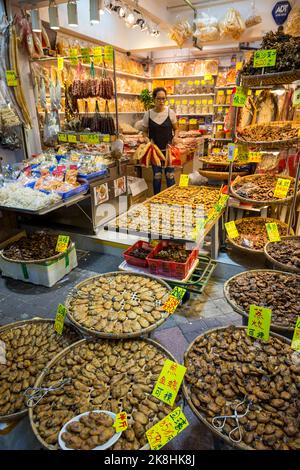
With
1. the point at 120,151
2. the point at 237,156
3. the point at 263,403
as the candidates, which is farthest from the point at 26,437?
the point at 120,151

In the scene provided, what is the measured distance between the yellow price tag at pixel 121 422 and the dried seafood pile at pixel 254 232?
83.3 inches

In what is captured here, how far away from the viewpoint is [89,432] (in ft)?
4.26

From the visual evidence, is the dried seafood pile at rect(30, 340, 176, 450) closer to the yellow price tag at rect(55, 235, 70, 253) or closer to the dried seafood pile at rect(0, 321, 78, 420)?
the dried seafood pile at rect(0, 321, 78, 420)

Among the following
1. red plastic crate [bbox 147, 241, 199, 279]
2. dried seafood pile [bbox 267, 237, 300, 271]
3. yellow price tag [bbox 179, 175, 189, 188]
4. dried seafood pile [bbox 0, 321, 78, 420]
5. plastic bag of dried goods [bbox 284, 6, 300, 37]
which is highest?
plastic bag of dried goods [bbox 284, 6, 300, 37]

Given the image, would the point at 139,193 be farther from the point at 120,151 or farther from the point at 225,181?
the point at 225,181

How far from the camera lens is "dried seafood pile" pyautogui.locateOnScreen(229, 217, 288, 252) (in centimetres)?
307

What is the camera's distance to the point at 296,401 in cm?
142

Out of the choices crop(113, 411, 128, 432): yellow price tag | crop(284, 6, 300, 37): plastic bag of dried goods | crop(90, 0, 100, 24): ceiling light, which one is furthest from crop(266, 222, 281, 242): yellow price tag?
crop(284, 6, 300, 37): plastic bag of dried goods

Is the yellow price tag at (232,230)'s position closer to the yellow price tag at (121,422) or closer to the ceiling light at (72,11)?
the yellow price tag at (121,422)

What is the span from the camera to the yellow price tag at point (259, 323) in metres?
1.70

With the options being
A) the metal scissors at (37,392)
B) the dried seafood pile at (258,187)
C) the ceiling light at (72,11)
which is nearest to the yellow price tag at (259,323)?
the metal scissors at (37,392)

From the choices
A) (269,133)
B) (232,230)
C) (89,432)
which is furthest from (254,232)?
(89,432)

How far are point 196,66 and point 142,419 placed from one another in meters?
8.39

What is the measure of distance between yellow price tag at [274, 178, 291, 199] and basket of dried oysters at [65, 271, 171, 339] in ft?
5.17
